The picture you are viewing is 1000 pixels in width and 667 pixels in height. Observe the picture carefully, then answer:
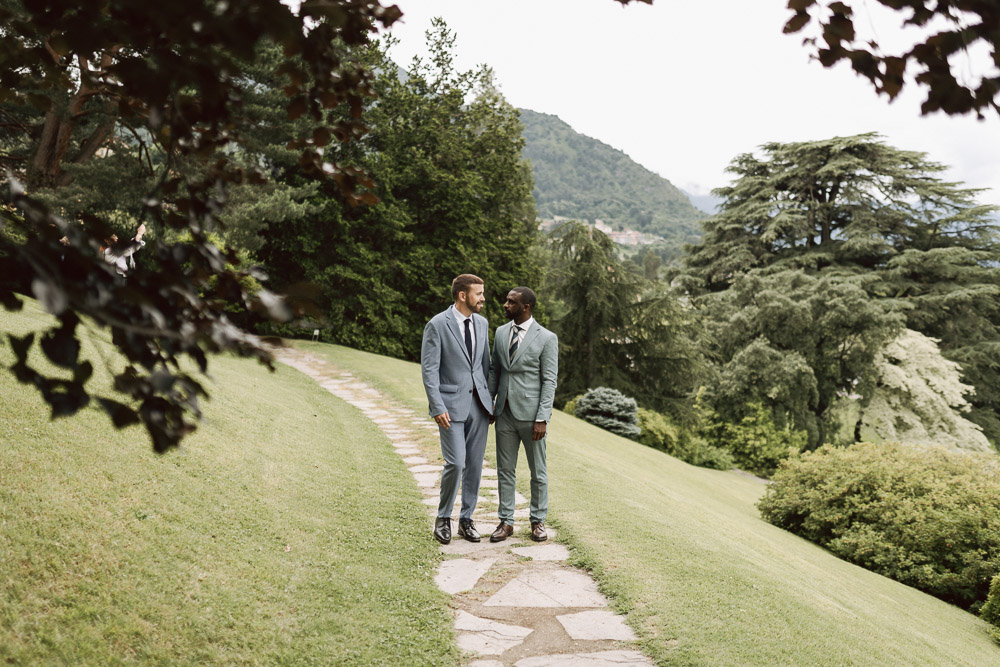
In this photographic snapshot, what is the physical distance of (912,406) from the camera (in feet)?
72.2

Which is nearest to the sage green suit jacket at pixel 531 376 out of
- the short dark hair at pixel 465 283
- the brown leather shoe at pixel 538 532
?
the short dark hair at pixel 465 283

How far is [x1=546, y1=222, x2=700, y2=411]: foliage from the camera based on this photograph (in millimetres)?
20734

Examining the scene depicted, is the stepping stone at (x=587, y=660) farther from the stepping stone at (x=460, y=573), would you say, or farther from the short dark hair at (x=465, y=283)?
the short dark hair at (x=465, y=283)

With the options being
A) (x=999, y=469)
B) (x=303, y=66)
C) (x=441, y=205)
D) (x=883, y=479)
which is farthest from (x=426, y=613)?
(x=441, y=205)

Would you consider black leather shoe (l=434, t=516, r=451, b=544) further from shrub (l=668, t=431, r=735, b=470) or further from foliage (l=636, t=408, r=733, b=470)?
shrub (l=668, t=431, r=735, b=470)

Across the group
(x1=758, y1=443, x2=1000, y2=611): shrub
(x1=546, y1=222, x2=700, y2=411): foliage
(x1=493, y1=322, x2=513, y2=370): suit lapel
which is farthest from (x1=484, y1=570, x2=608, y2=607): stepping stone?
(x1=546, y1=222, x2=700, y2=411): foliage

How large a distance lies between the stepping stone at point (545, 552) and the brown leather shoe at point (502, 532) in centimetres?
21

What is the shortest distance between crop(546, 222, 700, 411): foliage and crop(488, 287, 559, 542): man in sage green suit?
51.3ft

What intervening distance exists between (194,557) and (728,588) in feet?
12.6

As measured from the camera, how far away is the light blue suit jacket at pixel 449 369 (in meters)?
5.15

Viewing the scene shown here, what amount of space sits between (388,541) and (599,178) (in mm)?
184462

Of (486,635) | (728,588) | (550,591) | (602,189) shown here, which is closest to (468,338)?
(550,591)

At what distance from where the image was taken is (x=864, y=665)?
404cm

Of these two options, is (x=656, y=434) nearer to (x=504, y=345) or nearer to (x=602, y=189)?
(x=504, y=345)
